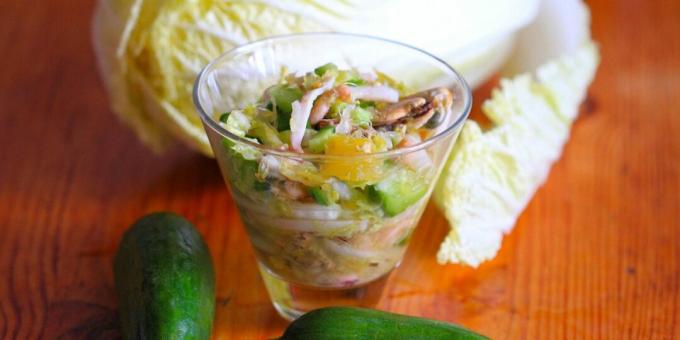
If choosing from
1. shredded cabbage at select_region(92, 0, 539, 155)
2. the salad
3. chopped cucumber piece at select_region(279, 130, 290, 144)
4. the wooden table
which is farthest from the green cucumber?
shredded cabbage at select_region(92, 0, 539, 155)

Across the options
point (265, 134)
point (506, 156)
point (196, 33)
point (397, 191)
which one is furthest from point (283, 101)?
point (506, 156)

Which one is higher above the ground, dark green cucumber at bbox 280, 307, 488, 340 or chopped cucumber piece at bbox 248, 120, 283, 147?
chopped cucumber piece at bbox 248, 120, 283, 147

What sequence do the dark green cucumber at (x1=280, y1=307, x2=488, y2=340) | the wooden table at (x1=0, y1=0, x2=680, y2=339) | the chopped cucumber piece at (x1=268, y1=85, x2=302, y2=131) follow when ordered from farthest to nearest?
the wooden table at (x1=0, y1=0, x2=680, y2=339) → the chopped cucumber piece at (x1=268, y1=85, x2=302, y2=131) → the dark green cucumber at (x1=280, y1=307, x2=488, y2=340)

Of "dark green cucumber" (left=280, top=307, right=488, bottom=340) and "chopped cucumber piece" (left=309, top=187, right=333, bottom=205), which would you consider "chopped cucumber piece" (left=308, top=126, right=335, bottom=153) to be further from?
"dark green cucumber" (left=280, top=307, right=488, bottom=340)

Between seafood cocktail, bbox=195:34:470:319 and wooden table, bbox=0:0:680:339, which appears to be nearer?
seafood cocktail, bbox=195:34:470:319

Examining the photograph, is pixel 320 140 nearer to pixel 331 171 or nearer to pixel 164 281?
pixel 331 171

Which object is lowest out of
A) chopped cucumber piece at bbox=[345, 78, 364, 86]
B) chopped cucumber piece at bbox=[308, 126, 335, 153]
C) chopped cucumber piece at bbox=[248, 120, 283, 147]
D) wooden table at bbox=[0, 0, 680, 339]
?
wooden table at bbox=[0, 0, 680, 339]

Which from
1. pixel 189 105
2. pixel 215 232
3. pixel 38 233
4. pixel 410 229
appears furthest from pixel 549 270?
pixel 38 233

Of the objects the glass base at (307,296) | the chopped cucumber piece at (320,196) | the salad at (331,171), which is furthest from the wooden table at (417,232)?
the chopped cucumber piece at (320,196)

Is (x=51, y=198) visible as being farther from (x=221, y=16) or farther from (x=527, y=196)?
(x=527, y=196)
